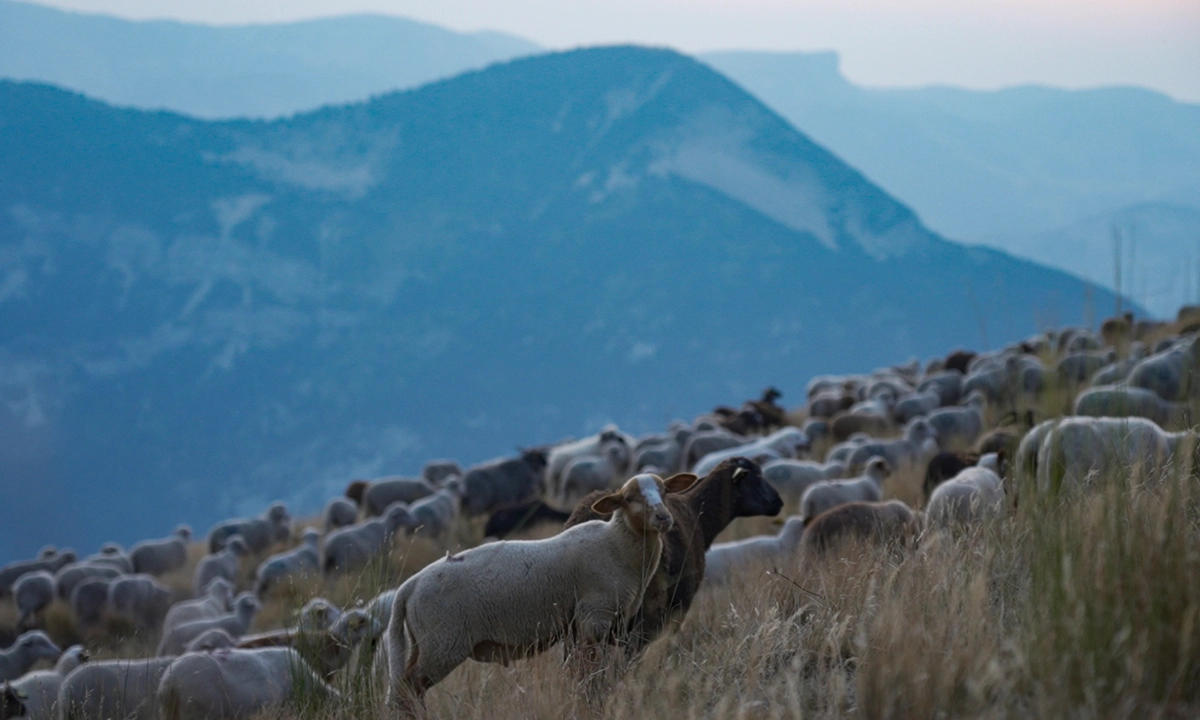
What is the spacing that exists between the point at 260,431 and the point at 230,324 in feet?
33.3

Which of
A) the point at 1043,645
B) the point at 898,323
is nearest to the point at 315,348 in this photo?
the point at 898,323

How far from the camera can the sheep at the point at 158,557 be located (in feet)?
64.5

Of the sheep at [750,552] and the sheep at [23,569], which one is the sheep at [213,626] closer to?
the sheep at [750,552]

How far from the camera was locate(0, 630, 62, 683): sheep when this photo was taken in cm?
1120

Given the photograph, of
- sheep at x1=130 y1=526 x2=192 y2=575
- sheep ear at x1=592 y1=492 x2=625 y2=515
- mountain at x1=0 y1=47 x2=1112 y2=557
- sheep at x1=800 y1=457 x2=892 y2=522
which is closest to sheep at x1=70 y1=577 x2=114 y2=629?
sheep at x1=130 y1=526 x2=192 y2=575

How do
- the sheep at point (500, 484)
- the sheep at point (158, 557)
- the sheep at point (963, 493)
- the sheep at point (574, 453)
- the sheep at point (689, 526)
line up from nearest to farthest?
the sheep at point (689, 526) → the sheep at point (963, 493) → the sheep at point (500, 484) → the sheep at point (158, 557) → the sheep at point (574, 453)

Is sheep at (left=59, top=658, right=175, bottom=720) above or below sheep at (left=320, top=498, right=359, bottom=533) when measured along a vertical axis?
above

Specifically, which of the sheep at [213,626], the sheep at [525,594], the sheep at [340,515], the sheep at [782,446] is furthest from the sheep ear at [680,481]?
the sheep at [340,515]

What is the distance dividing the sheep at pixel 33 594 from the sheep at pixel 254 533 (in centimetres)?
393

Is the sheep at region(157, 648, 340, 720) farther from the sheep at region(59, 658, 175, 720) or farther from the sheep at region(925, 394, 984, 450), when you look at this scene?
the sheep at region(925, 394, 984, 450)

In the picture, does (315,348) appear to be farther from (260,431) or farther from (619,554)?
(619,554)

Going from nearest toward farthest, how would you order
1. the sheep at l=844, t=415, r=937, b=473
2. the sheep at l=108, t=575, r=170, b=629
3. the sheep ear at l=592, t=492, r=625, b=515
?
the sheep ear at l=592, t=492, r=625, b=515 < the sheep at l=108, t=575, r=170, b=629 < the sheep at l=844, t=415, r=937, b=473

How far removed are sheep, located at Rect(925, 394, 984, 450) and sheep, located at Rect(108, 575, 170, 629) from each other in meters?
11.6

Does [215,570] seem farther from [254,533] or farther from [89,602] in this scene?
[254,533]
